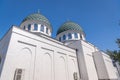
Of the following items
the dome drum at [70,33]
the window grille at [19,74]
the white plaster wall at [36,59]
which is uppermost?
the dome drum at [70,33]

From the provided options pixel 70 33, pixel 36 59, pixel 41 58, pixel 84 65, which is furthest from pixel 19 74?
pixel 70 33

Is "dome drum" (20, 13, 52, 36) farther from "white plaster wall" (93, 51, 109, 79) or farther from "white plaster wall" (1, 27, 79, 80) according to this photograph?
"white plaster wall" (93, 51, 109, 79)

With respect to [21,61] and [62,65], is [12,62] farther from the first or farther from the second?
[62,65]

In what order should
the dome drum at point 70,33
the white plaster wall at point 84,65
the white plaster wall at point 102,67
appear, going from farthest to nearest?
the dome drum at point 70,33 < the white plaster wall at point 102,67 < the white plaster wall at point 84,65

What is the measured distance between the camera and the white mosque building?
7.55 metres

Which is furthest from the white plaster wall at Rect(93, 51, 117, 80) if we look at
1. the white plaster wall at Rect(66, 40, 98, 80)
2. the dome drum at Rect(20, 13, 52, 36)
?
the dome drum at Rect(20, 13, 52, 36)

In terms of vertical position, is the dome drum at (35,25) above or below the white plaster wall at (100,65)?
above

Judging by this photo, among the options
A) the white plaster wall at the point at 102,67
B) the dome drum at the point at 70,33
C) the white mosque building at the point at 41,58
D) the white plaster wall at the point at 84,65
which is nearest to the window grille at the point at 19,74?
the white mosque building at the point at 41,58

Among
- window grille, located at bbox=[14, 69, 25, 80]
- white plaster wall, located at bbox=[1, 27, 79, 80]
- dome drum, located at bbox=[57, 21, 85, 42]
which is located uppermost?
dome drum, located at bbox=[57, 21, 85, 42]

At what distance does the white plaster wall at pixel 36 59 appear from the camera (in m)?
7.58

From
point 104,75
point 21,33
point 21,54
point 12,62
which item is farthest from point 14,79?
point 104,75

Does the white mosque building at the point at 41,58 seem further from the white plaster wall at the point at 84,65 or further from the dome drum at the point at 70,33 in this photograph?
the dome drum at the point at 70,33

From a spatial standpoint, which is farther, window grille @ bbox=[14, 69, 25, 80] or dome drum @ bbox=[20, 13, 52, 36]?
dome drum @ bbox=[20, 13, 52, 36]

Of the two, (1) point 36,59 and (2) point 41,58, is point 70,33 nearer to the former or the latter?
(2) point 41,58
